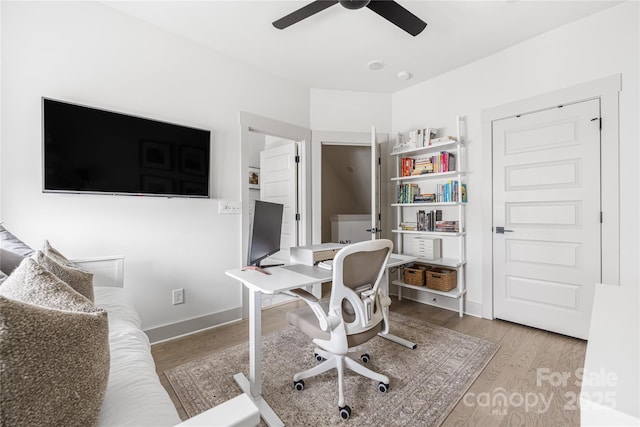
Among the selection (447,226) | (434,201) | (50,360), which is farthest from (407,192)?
(50,360)

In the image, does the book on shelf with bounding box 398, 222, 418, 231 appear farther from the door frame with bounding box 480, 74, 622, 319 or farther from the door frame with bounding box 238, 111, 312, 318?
the door frame with bounding box 480, 74, 622, 319

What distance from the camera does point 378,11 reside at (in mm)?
1782

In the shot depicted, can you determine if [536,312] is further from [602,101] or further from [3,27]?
[3,27]

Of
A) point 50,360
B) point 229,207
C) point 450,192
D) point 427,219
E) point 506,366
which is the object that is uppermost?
point 450,192

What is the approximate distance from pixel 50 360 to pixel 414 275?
311cm

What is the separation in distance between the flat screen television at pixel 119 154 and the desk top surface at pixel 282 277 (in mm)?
1066

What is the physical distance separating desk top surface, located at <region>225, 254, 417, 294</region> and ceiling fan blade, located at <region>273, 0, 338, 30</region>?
170 centimetres

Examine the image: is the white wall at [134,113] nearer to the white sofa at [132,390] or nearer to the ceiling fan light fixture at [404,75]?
the white sofa at [132,390]

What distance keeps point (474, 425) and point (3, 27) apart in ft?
11.6

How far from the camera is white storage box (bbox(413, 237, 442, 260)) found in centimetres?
304

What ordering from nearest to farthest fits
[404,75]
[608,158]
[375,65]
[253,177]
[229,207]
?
[608,158]
[229,207]
[375,65]
[404,75]
[253,177]

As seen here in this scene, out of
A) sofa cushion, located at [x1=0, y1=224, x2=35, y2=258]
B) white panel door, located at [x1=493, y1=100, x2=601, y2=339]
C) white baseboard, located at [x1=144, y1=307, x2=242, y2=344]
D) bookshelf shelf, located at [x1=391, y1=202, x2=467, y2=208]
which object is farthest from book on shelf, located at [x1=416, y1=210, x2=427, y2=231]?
sofa cushion, located at [x1=0, y1=224, x2=35, y2=258]

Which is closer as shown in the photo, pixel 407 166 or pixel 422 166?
pixel 422 166

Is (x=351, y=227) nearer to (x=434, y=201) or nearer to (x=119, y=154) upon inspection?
(x=434, y=201)
